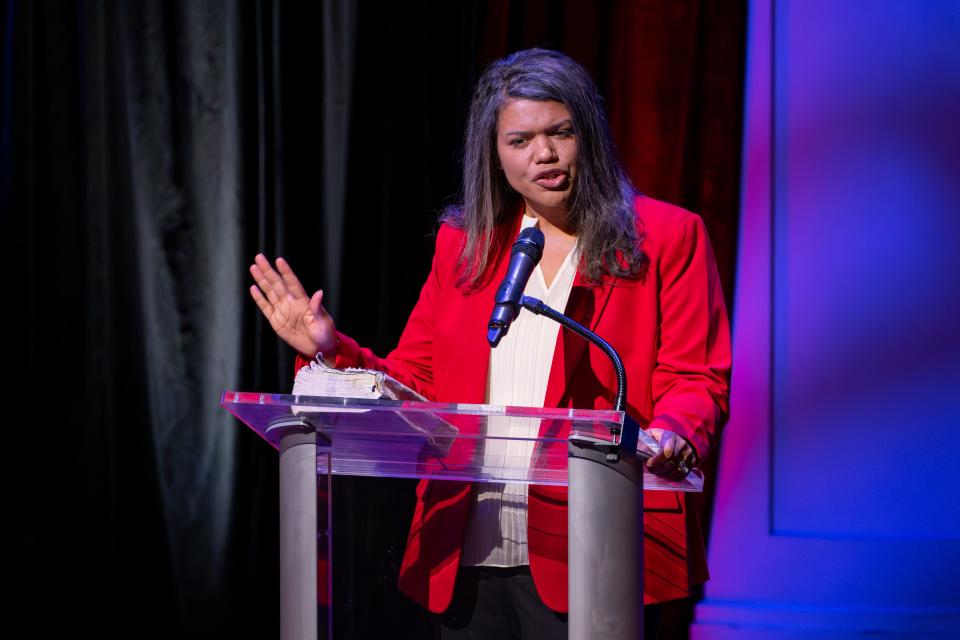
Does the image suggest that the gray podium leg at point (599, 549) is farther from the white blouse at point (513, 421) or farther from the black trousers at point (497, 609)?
the black trousers at point (497, 609)

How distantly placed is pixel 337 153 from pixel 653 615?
1669 mm

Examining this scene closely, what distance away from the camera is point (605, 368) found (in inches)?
64.4

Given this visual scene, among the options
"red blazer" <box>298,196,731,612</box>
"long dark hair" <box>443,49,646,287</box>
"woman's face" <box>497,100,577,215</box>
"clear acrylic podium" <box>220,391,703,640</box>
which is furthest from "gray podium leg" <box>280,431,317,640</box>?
"woman's face" <box>497,100,577,215</box>

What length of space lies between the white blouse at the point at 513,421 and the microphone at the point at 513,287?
6.3 inches

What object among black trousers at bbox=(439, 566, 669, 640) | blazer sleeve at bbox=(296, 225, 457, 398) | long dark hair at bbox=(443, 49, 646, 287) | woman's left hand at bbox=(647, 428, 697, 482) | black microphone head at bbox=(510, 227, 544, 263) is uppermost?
long dark hair at bbox=(443, 49, 646, 287)

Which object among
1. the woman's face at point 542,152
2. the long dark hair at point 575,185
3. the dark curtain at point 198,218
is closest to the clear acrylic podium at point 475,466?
the long dark hair at point 575,185

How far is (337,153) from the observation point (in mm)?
2738

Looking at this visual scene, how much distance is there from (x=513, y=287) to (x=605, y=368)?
1.20ft

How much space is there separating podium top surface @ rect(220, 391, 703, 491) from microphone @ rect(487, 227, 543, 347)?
152 mm

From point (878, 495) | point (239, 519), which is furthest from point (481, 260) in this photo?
point (878, 495)

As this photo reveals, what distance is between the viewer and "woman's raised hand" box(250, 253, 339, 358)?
1524mm

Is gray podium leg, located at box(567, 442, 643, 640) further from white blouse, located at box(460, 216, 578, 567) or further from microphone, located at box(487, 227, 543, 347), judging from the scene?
microphone, located at box(487, 227, 543, 347)

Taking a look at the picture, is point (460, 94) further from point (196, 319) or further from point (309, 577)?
point (309, 577)

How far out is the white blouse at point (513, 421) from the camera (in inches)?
49.5
